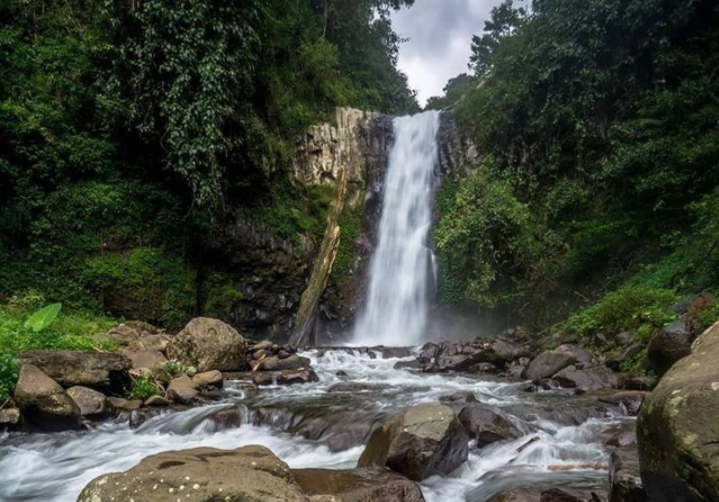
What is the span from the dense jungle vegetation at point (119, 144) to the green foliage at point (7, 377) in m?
5.12

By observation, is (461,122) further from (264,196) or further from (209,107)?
(209,107)

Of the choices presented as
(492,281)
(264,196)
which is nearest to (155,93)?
(264,196)

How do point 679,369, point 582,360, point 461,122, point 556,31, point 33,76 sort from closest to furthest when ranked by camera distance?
point 679,369
point 582,360
point 33,76
point 556,31
point 461,122

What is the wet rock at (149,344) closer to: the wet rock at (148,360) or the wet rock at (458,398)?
the wet rock at (148,360)

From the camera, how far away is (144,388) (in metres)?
7.99

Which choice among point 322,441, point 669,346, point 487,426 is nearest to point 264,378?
point 322,441

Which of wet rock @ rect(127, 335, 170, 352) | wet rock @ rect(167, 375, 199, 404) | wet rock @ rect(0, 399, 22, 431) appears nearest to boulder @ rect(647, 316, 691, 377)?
wet rock @ rect(167, 375, 199, 404)

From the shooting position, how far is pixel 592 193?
46.5 feet

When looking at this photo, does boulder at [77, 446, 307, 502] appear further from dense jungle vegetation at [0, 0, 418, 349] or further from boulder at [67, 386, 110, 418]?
dense jungle vegetation at [0, 0, 418, 349]

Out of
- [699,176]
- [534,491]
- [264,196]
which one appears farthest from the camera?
[264,196]

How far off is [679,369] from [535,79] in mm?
14295

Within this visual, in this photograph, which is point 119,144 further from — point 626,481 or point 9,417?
point 626,481

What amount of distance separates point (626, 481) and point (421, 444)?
1.74m

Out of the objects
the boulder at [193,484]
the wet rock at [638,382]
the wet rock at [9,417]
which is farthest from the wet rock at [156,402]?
the wet rock at [638,382]
